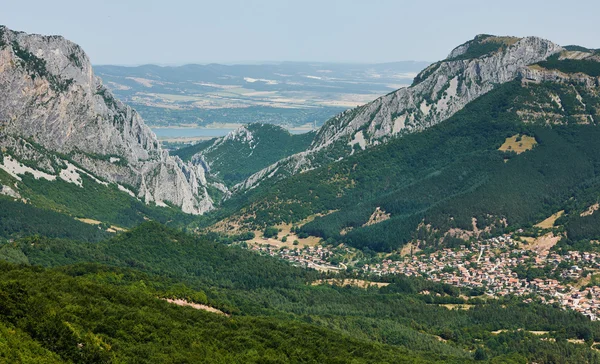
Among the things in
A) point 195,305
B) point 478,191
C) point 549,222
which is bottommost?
point 549,222

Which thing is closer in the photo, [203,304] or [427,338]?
[203,304]

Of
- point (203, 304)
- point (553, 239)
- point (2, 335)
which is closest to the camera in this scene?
point (2, 335)

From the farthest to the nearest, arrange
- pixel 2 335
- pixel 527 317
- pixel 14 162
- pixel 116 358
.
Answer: pixel 14 162, pixel 527 317, pixel 116 358, pixel 2 335

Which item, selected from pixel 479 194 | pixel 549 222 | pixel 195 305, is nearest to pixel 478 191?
pixel 479 194

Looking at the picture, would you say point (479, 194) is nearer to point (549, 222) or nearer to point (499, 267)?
point (549, 222)

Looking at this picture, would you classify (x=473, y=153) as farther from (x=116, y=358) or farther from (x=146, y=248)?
Answer: (x=116, y=358)

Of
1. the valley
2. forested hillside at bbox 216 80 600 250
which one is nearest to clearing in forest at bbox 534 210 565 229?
the valley

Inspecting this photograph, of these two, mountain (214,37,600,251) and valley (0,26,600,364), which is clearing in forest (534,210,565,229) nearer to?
valley (0,26,600,364)

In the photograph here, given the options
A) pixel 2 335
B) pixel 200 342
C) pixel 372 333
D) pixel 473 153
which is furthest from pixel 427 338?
pixel 473 153

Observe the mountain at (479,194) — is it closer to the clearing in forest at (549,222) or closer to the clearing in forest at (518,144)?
the clearing in forest at (518,144)
